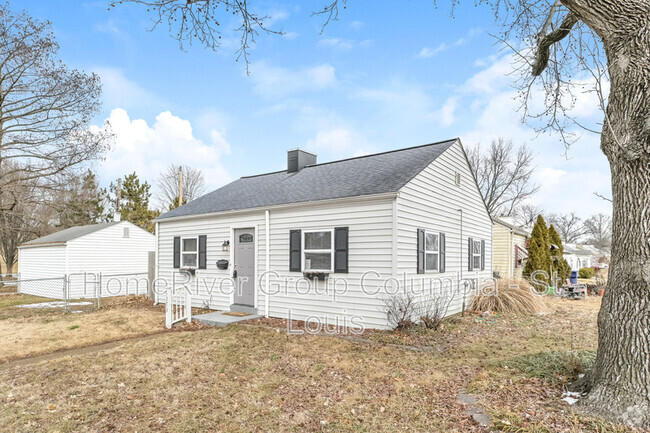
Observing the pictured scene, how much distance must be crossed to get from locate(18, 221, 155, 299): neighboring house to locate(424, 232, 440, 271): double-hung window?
1203cm

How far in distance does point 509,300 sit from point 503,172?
21.3 metres

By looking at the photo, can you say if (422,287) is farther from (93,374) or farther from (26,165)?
(26,165)

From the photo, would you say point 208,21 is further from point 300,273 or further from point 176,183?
point 176,183

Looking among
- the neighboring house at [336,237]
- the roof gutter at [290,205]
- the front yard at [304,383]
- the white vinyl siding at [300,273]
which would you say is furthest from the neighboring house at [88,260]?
the front yard at [304,383]

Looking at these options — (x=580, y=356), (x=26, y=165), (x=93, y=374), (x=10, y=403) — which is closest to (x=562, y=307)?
(x=580, y=356)

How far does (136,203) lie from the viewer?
25344 mm

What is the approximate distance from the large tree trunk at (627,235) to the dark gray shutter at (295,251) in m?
5.86

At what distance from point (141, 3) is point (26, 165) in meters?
15.2

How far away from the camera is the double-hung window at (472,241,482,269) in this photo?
1087 centimetres

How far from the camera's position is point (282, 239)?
8867 millimetres

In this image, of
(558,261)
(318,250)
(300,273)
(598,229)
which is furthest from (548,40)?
(598,229)

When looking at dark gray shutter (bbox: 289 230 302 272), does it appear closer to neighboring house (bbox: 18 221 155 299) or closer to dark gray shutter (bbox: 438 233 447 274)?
dark gray shutter (bbox: 438 233 447 274)

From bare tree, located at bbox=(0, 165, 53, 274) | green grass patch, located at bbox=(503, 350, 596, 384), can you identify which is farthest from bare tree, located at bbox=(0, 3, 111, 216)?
green grass patch, located at bbox=(503, 350, 596, 384)

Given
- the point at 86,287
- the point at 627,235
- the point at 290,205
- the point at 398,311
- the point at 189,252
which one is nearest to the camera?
the point at 627,235
